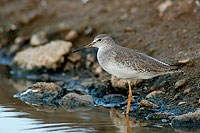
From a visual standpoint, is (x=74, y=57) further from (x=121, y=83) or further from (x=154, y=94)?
(x=154, y=94)

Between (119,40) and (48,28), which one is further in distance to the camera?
(48,28)

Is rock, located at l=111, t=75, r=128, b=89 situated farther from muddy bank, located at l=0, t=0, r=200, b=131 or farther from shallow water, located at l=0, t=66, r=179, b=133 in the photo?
shallow water, located at l=0, t=66, r=179, b=133

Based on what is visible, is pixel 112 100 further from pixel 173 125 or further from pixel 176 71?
pixel 173 125

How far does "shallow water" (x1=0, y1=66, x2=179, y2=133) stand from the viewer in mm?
7129

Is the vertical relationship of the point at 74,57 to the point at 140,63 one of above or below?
above

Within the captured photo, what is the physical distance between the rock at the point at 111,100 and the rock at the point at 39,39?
14.9ft

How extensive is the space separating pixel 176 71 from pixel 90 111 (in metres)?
2.16

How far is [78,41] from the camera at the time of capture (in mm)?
12898

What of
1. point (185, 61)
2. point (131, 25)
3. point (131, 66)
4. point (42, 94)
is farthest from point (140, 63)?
point (131, 25)

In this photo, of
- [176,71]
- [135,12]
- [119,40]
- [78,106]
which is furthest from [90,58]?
[176,71]

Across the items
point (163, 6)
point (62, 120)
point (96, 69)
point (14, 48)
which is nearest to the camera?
point (62, 120)

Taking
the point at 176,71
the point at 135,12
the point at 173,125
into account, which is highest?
the point at 135,12

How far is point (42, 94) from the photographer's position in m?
9.73

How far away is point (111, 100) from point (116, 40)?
3.08 meters
